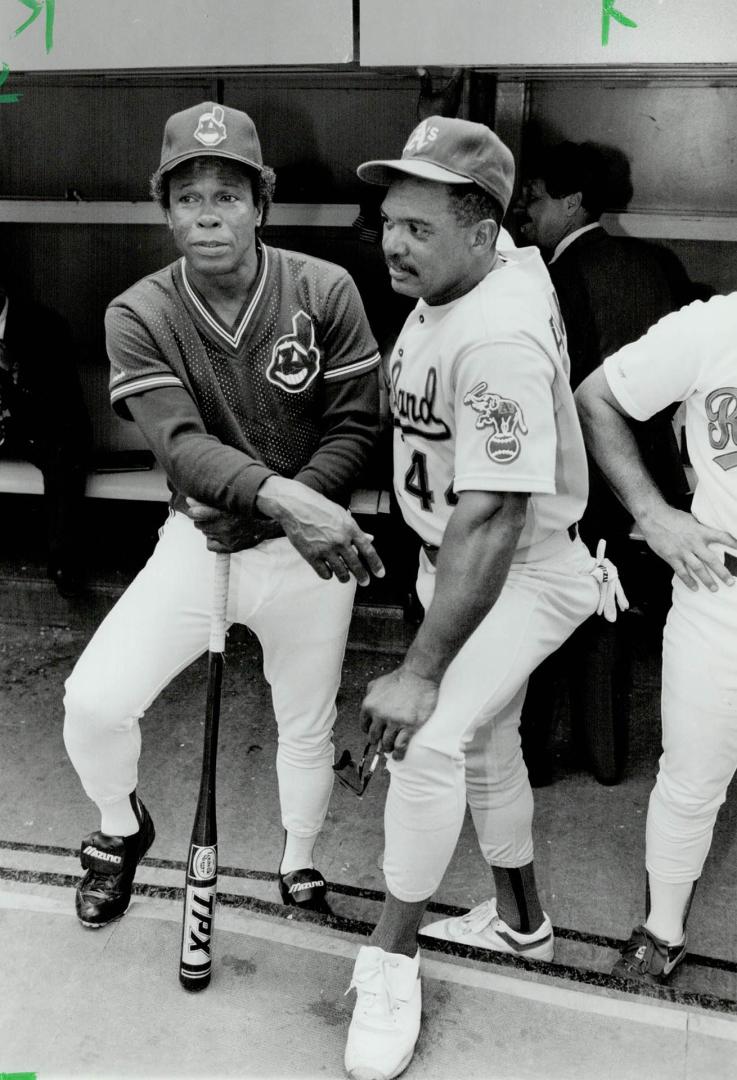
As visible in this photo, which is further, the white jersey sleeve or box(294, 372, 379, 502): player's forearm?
box(294, 372, 379, 502): player's forearm

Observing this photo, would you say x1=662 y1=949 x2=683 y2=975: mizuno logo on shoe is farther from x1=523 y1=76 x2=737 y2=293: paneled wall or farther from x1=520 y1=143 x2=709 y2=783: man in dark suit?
x1=523 y1=76 x2=737 y2=293: paneled wall

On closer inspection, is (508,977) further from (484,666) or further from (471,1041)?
(484,666)

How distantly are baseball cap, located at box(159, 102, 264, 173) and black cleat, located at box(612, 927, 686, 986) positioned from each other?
1.79 m

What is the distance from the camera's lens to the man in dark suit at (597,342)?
2.92 meters

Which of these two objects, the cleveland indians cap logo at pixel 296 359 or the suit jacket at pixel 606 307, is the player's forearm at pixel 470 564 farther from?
the suit jacket at pixel 606 307

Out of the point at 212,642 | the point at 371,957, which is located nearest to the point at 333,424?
the point at 212,642

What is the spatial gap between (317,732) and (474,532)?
0.74 meters

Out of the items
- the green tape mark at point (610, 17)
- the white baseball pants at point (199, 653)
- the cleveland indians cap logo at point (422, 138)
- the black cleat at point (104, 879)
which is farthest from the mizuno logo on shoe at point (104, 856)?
the green tape mark at point (610, 17)

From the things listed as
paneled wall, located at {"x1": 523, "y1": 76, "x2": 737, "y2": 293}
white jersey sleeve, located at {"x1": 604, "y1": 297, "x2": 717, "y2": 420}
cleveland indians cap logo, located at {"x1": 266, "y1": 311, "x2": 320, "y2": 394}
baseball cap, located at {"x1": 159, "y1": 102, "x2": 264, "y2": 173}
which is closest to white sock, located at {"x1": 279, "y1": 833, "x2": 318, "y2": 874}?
cleveland indians cap logo, located at {"x1": 266, "y1": 311, "x2": 320, "y2": 394}

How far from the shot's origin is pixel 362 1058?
176cm

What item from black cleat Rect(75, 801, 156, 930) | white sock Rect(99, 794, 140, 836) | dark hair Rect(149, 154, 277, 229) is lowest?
black cleat Rect(75, 801, 156, 930)

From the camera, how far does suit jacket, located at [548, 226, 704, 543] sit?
2.95 meters

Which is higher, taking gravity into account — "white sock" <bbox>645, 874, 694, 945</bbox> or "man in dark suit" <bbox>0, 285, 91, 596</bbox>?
"man in dark suit" <bbox>0, 285, 91, 596</bbox>

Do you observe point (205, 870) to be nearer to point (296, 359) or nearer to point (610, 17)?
point (296, 359)
